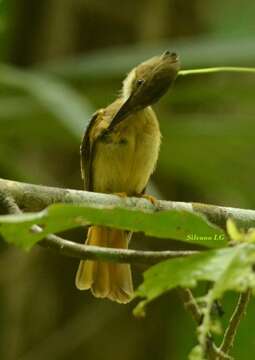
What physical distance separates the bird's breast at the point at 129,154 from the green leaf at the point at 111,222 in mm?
1782

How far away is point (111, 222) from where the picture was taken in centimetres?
126

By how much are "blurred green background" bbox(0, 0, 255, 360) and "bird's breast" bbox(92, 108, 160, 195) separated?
0.12m

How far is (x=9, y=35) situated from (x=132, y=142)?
2494mm

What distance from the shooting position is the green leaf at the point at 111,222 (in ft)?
4.00

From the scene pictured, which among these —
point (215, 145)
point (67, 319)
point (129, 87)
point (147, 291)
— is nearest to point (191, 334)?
point (215, 145)

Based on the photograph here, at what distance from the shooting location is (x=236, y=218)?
78.7 inches

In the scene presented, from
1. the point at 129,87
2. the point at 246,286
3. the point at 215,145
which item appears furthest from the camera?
the point at 215,145

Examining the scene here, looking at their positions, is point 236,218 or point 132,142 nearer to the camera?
point 236,218

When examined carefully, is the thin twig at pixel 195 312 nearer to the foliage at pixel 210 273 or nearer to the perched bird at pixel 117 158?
the foliage at pixel 210 273

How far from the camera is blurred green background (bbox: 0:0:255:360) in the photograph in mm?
4211

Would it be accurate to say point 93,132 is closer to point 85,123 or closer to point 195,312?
point 85,123

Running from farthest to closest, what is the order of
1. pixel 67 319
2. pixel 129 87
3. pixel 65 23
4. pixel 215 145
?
pixel 65 23
pixel 67 319
pixel 215 145
pixel 129 87

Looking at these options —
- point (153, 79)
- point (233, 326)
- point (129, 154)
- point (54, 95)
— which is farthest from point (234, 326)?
point (54, 95)

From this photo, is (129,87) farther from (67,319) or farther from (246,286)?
(67,319)
